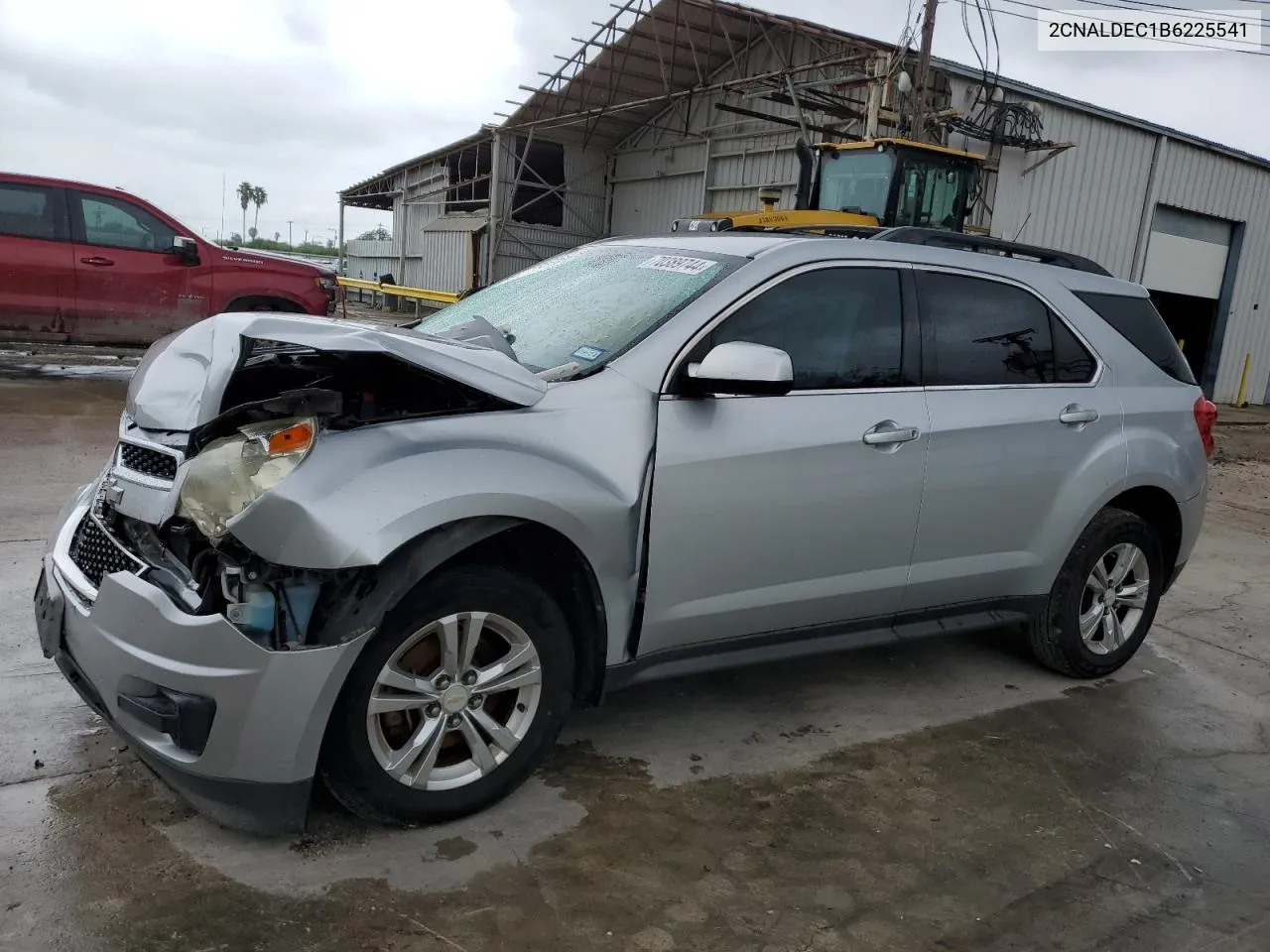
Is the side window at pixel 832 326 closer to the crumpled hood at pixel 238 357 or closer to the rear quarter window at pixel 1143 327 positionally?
the crumpled hood at pixel 238 357

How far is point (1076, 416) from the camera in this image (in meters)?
4.12

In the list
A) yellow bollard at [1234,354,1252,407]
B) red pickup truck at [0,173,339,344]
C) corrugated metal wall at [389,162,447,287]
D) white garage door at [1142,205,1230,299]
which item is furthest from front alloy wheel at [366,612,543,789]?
corrugated metal wall at [389,162,447,287]

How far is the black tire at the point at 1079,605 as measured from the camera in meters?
4.29

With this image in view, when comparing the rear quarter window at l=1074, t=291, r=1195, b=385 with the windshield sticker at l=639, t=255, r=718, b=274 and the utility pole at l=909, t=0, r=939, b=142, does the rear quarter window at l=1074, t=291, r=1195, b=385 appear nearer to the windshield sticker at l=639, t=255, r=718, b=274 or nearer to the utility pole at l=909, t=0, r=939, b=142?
the windshield sticker at l=639, t=255, r=718, b=274

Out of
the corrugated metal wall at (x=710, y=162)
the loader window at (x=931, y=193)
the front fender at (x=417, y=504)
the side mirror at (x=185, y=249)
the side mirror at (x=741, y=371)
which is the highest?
the corrugated metal wall at (x=710, y=162)

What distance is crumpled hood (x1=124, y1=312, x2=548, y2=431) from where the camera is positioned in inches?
105

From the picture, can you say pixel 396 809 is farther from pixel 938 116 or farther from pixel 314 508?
pixel 938 116

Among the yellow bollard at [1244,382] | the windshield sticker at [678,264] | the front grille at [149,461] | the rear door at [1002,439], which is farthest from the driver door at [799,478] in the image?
the yellow bollard at [1244,382]

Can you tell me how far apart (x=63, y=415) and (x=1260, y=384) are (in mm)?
23103

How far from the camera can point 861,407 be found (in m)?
3.53

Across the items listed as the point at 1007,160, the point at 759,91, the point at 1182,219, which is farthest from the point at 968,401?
the point at 1182,219

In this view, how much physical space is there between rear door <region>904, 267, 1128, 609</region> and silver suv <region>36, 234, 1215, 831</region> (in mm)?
14

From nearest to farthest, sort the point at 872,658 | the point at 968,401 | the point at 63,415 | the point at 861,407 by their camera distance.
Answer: the point at 861,407 < the point at 968,401 < the point at 872,658 < the point at 63,415

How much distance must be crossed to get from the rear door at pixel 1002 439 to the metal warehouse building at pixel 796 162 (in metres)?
12.7
